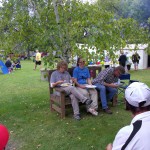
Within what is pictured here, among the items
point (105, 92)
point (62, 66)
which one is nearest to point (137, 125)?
point (62, 66)

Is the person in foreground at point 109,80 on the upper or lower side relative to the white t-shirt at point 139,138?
lower

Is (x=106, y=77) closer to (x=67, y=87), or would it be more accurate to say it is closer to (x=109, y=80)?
(x=109, y=80)

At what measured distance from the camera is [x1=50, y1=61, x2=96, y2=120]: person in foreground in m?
5.87

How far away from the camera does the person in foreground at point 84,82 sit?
618 cm

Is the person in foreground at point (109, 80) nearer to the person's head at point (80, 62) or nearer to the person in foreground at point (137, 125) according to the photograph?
the person's head at point (80, 62)

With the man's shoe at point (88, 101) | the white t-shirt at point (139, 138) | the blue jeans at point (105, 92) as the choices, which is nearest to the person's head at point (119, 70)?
the blue jeans at point (105, 92)

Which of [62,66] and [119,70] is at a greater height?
[62,66]

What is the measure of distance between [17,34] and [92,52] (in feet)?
7.19

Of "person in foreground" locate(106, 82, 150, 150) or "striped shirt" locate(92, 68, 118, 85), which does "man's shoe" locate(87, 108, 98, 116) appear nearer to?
"striped shirt" locate(92, 68, 118, 85)

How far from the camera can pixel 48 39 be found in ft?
20.5

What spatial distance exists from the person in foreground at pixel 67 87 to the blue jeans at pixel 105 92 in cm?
43

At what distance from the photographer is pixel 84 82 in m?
6.62

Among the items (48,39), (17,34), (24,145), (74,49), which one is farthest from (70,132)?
(17,34)

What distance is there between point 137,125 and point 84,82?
4.95 m
